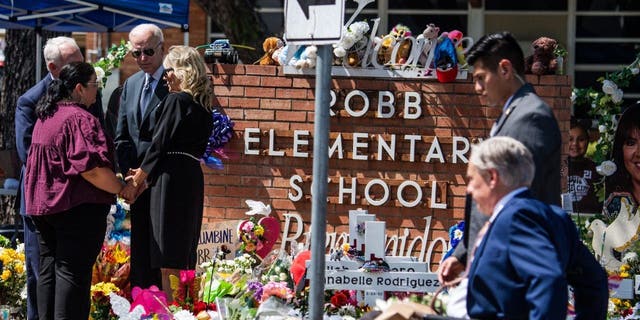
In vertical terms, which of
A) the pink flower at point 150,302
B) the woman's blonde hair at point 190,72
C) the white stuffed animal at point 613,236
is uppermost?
the woman's blonde hair at point 190,72

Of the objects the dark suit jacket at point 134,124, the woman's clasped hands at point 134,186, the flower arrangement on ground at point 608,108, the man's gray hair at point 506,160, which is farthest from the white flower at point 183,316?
the flower arrangement on ground at point 608,108

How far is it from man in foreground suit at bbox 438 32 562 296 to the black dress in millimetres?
2405

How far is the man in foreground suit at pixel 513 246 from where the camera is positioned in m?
3.48

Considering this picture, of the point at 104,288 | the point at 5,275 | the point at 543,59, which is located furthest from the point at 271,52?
the point at 5,275

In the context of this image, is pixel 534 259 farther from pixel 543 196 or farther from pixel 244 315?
pixel 244 315

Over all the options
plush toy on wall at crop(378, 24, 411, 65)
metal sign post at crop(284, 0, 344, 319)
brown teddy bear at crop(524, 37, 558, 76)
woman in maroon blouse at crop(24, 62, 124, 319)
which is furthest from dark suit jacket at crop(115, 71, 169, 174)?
brown teddy bear at crop(524, 37, 558, 76)

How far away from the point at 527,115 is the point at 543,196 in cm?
32

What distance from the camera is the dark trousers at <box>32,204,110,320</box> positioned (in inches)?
227

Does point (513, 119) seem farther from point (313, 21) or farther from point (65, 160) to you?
point (65, 160)

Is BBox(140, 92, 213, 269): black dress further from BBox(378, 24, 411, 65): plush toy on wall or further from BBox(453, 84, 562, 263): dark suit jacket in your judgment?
BBox(453, 84, 562, 263): dark suit jacket

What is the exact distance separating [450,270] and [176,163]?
8.39ft

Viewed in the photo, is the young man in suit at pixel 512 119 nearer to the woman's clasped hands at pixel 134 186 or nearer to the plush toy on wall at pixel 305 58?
the woman's clasped hands at pixel 134 186

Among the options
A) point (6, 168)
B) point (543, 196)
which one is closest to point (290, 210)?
point (6, 168)

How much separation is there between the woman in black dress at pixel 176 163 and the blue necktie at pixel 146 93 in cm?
31
